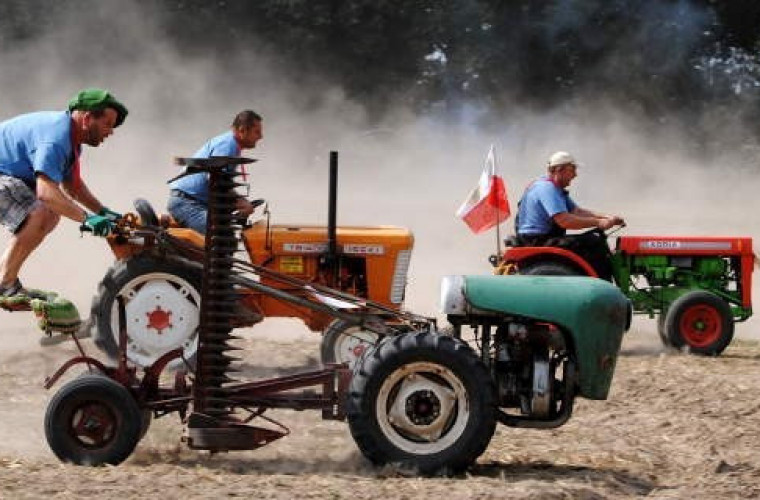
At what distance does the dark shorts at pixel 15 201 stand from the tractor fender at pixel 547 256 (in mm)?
4614

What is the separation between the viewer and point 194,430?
267 inches

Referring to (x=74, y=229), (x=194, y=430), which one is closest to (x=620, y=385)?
(x=194, y=430)

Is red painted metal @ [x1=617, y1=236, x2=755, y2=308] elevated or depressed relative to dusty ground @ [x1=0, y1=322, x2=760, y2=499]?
elevated

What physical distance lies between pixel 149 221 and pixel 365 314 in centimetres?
300

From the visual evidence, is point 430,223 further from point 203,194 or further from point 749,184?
point 203,194

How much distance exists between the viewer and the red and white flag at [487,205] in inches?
500

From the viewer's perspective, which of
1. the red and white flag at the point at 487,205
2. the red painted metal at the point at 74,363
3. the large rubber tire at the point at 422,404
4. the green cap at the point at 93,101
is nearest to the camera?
the large rubber tire at the point at 422,404

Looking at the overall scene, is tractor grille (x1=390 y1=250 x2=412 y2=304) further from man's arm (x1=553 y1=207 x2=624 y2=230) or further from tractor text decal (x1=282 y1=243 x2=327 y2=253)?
man's arm (x1=553 y1=207 x2=624 y2=230)

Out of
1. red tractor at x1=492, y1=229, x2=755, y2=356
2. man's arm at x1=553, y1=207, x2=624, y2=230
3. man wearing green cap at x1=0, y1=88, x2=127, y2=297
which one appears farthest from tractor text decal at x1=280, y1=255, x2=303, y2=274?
man wearing green cap at x1=0, y1=88, x2=127, y2=297

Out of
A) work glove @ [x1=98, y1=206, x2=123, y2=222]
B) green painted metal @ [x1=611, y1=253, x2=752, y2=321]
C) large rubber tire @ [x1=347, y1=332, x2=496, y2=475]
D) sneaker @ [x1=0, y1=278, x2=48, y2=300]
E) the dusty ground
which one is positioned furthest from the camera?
green painted metal @ [x1=611, y1=253, x2=752, y2=321]

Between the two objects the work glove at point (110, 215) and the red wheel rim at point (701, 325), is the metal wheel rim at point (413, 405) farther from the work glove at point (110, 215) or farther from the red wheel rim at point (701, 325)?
the red wheel rim at point (701, 325)

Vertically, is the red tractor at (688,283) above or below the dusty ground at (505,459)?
above

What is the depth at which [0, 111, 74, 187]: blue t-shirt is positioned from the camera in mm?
7477

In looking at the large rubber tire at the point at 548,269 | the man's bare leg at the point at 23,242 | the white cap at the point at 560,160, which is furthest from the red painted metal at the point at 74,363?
the white cap at the point at 560,160
